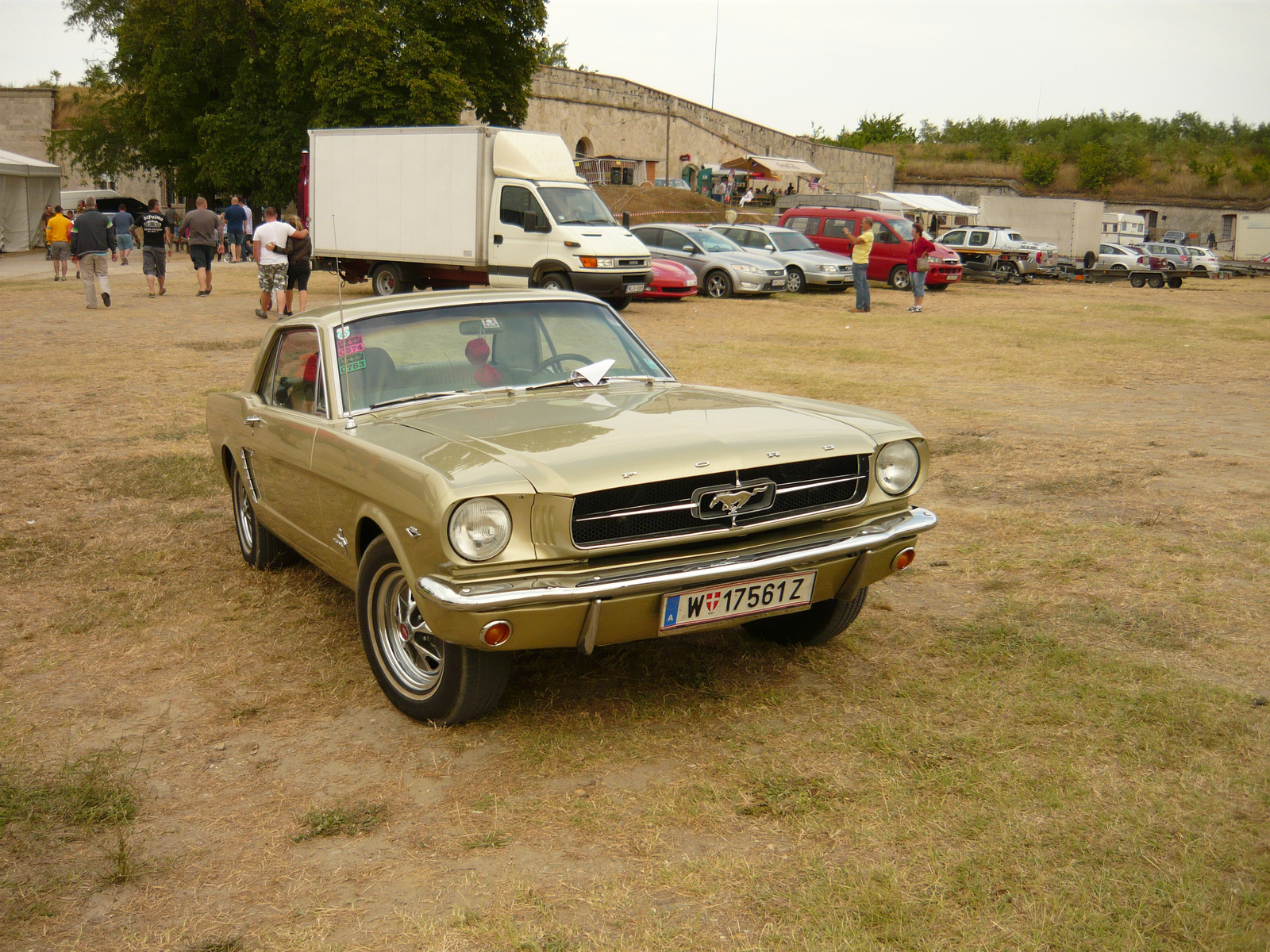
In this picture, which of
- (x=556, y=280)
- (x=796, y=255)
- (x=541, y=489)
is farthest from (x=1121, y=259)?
(x=541, y=489)

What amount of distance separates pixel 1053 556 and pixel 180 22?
40548mm

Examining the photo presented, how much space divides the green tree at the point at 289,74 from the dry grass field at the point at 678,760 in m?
30.1

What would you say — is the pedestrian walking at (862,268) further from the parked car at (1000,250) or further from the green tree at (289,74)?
the green tree at (289,74)

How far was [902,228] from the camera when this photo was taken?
26.5m

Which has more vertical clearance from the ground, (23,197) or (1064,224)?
(1064,224)

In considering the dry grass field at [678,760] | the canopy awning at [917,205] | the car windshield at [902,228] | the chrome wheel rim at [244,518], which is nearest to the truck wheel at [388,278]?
the car windshield at [902,228]

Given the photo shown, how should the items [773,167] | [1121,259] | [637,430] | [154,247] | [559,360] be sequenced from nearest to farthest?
[637,430] < [559,360] < [154,247] < [1121,259] < [773,167]

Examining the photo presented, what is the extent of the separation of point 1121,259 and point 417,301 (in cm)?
3539

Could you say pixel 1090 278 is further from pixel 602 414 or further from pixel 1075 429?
pixel 602 414

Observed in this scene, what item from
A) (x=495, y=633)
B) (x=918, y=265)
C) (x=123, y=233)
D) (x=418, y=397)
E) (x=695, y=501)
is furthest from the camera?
(x=123, y=233)

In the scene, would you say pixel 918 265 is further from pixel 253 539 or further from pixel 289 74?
pixel 289 74

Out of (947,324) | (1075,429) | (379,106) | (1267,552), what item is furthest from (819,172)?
(1267,552)

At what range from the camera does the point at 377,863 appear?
3020 mm

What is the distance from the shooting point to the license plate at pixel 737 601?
11.6ft
